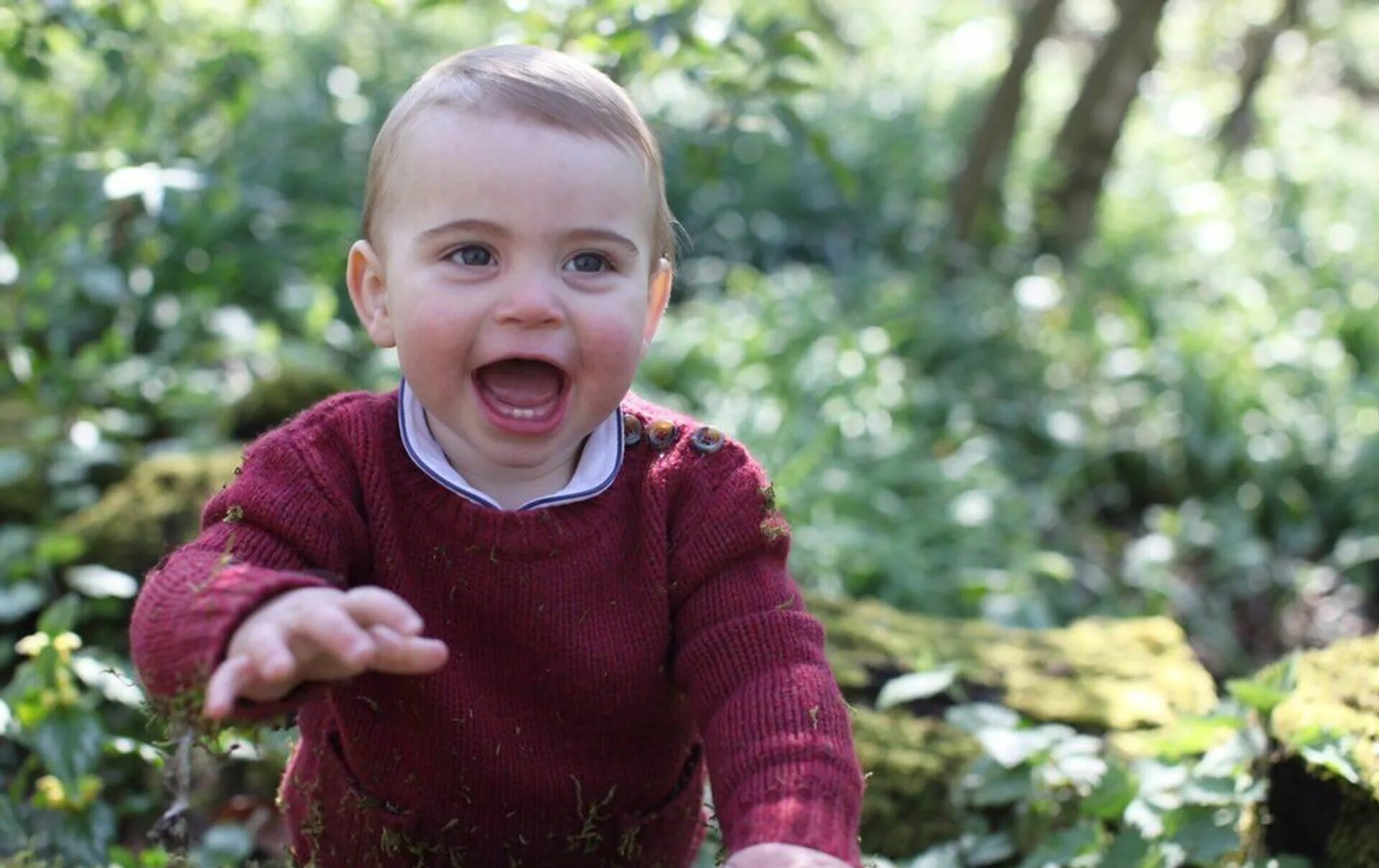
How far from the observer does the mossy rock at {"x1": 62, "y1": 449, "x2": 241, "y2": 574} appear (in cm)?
338

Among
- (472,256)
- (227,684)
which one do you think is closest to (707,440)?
(472,256)

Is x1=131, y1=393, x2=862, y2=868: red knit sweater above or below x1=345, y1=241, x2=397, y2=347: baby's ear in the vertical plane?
below

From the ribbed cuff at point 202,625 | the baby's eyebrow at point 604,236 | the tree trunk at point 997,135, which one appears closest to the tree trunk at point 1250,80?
the tree trunk at point 997,135

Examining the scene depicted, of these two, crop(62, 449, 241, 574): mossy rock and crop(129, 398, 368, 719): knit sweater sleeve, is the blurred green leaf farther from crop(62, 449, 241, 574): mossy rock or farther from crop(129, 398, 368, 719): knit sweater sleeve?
crop(129, 398, 368, 719): knit sweater sleeve

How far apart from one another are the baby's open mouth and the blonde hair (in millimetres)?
208

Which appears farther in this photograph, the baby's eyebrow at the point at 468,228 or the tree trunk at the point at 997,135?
the tree trunk at the point at 997,135

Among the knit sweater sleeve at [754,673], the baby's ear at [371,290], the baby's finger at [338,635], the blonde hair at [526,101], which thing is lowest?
the knit sweater sleeve at [754,673]

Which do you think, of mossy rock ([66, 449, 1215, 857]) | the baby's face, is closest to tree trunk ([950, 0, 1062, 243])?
mossy rock ([66, 449, 1215, 857])

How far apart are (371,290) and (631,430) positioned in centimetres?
37

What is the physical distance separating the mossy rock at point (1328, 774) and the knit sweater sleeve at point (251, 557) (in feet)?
4.79

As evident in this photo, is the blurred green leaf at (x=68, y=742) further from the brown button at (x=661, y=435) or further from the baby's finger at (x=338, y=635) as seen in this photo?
the baby's finger at (x=338, y=635)

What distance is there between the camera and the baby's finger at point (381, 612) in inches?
55.1

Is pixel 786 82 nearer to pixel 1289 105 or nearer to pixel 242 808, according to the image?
pixel 242 808

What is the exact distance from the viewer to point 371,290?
6.16ft
